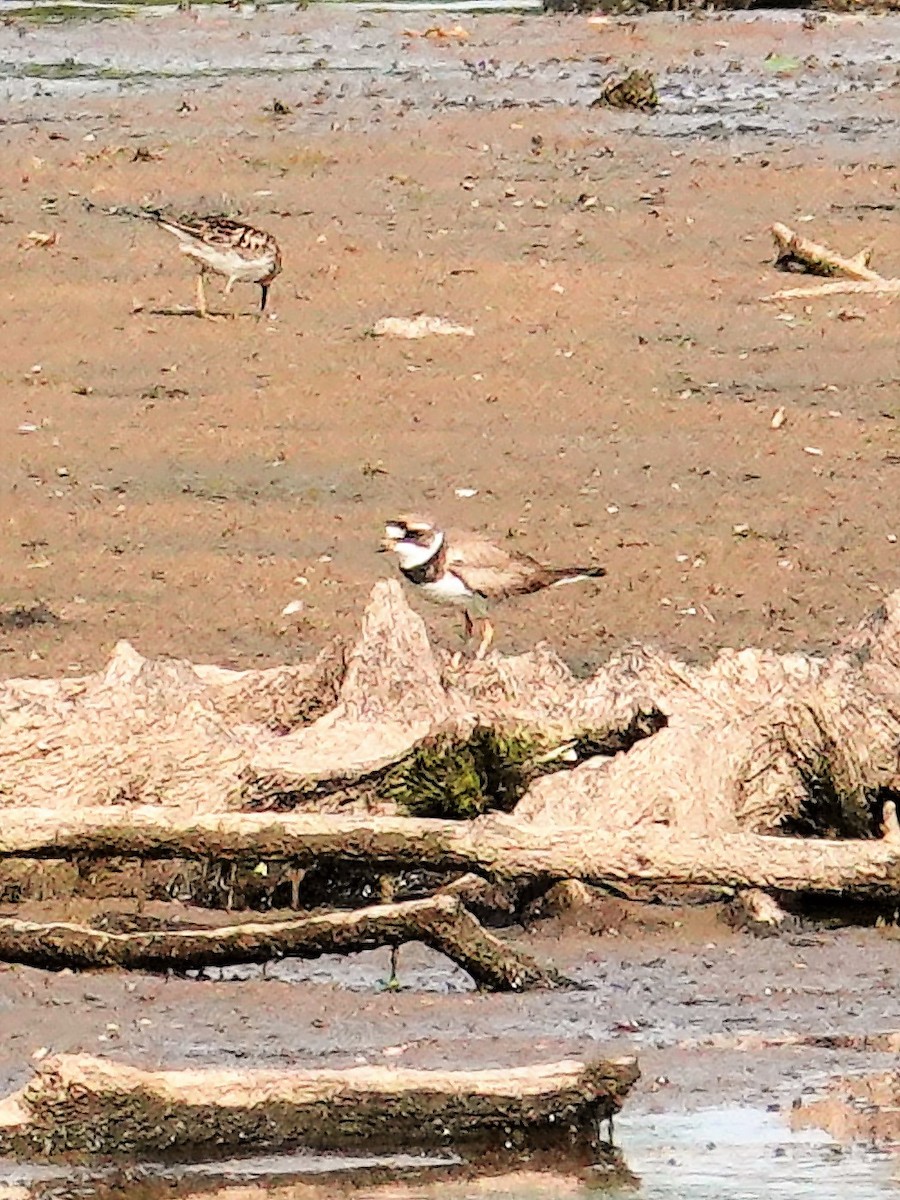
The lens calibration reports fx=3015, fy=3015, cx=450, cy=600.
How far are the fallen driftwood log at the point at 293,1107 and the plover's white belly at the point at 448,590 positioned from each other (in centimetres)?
334

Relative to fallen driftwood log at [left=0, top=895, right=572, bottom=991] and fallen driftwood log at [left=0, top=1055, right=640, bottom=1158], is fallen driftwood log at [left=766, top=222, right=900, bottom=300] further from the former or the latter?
fallen driftwood log at [left=0, top=1055, right=640, bottom=1158]

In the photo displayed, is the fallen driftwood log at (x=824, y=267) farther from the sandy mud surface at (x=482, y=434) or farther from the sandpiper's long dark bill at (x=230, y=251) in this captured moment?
the sandpiper's long dark bill at (x=230, y=251)

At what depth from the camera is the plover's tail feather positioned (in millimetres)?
8484

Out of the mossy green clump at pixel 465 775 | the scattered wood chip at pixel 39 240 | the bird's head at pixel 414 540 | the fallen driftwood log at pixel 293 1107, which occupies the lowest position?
the scattered wood chip at pixel 39 240

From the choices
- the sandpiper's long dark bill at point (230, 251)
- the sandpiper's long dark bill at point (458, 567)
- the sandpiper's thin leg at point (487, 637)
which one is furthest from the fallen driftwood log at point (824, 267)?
the sandpiper's thin leg at point (487, 637)

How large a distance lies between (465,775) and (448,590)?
6.31 ft

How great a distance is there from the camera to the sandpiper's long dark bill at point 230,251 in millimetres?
12094

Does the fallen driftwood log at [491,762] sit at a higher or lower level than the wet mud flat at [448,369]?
higher

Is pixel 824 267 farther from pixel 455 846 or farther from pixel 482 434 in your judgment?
pixel 455 846

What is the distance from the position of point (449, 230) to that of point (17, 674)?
630 cm

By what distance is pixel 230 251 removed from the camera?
1209 centimetres

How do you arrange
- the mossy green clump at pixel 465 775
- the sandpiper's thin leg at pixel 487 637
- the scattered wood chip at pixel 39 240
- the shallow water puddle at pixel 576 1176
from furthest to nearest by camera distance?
1. the scattered wood chip at pixel 39 240
2. the sandpiper's thin leg at pixel 487 637
3. the mossy green clump at pixel 465 775
4. the shallow water puddle at pixel 576 1176

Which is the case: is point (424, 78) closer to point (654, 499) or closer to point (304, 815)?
point (654, 499)

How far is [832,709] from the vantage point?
6.22 meters
